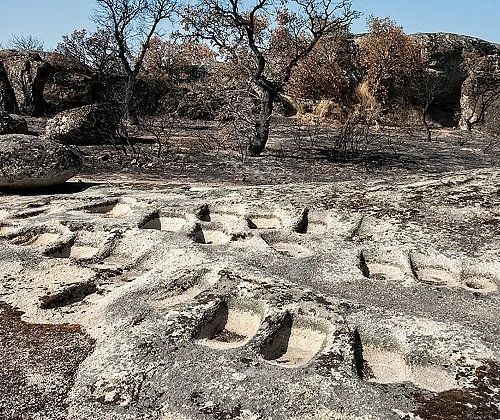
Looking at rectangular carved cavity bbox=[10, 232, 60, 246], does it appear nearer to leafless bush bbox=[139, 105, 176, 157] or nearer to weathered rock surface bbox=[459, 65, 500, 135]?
leafless bush bbox=[139, 105, 176, 157]

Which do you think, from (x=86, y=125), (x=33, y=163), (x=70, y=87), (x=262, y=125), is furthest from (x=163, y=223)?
(x=70, y=87)

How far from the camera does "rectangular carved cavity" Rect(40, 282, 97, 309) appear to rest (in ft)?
13.7

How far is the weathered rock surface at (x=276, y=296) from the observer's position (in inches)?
113

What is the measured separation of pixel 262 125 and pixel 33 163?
8.04 meters

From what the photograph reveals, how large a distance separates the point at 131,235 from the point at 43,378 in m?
2.58

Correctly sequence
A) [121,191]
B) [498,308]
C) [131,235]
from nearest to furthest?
1. [498,308]
2. [131,235]
3. [121,191]

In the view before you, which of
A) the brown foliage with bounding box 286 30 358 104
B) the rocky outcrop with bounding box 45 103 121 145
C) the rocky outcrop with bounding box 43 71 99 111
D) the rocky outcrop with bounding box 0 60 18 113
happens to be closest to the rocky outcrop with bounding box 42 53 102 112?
the rocky outcrop with bounding box 43 71 99 111

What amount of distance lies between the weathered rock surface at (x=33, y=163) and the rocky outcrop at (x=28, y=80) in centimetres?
1816

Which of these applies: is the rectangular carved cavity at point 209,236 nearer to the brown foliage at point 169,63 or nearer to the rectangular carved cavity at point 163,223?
the rectangular carved cavity at point 163,223

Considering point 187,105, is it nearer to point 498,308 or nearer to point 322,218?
point 322,218

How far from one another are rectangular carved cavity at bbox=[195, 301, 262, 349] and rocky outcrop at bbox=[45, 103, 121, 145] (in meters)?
13.1

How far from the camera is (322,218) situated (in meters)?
6.00

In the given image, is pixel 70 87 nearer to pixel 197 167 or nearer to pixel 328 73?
pixel 328 73

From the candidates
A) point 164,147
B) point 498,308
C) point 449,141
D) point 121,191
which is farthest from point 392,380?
point 449,141
